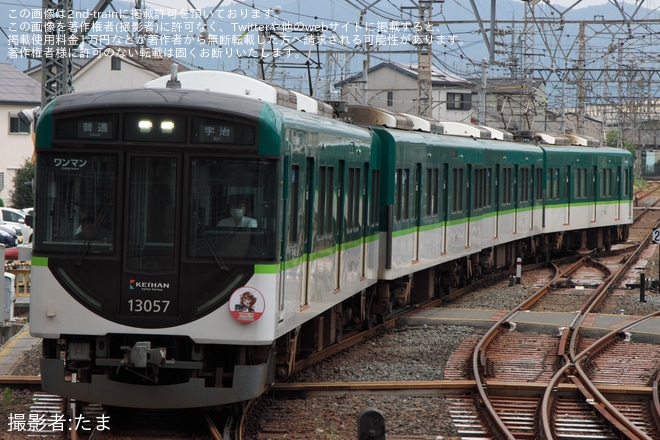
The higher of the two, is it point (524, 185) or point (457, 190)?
point (524, 185)

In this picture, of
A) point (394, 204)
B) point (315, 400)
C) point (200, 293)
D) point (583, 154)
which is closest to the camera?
point (200, 293)

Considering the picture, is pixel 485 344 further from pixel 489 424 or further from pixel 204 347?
pixel 204 347

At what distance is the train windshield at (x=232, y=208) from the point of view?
823 centimetres

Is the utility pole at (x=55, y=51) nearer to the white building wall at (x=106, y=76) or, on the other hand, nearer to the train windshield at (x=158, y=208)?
the train windshield at (x=158, y=208)

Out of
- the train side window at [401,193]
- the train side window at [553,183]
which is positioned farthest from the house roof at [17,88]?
the train side window at [401,193]

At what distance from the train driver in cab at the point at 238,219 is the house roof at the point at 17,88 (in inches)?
1591

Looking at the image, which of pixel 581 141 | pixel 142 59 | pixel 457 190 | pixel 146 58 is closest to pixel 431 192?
pixel 457 190

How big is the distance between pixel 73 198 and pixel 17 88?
42.7 metres

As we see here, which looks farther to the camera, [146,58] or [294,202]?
[146,58]

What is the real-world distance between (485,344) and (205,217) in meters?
5.67

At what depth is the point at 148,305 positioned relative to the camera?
8.19 metres

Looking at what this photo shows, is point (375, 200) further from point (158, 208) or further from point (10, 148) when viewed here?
point (10, 148)

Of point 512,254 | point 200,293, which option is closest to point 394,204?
point 200,293

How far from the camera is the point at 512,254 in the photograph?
77.9 ft
